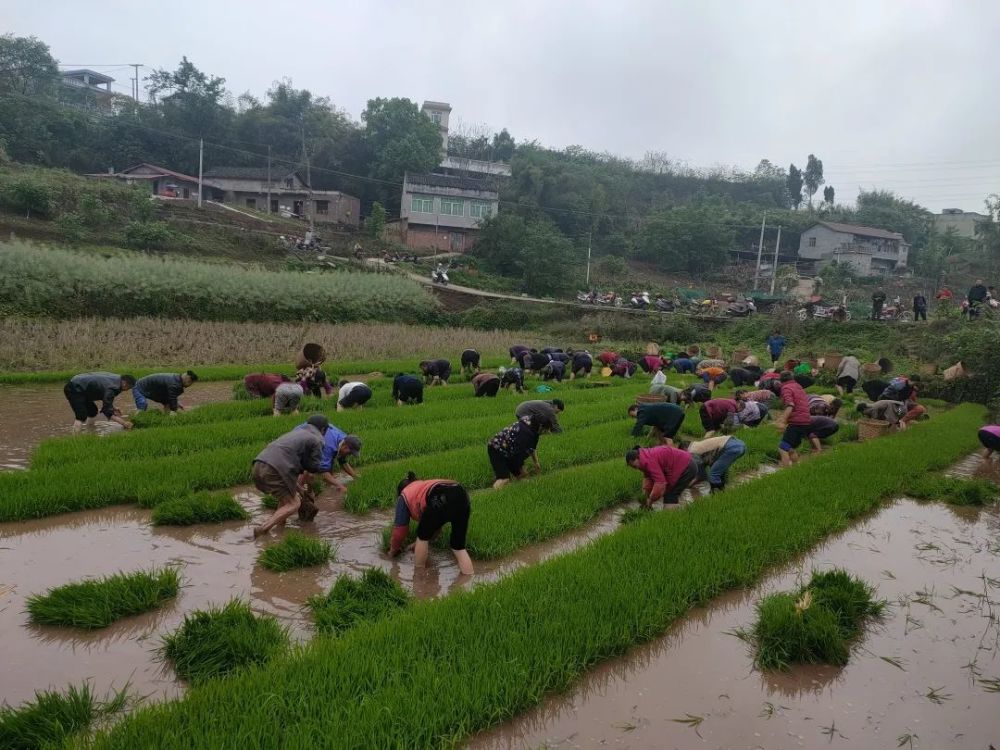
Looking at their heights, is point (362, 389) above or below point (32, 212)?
below

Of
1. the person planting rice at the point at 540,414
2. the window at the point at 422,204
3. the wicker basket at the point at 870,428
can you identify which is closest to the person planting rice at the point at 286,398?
the person planting rice at the point at 540,414

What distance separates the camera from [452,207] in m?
45.3

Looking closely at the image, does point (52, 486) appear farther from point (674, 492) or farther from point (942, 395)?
point (942, 395)

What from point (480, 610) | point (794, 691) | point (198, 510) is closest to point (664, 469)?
point (794, 691)

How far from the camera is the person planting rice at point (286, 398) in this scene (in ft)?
32.4

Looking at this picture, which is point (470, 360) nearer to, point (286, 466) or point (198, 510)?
point (198, 510)

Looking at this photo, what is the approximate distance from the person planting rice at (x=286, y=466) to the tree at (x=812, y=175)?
74.2 m

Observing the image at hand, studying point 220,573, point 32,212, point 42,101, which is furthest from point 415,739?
point 42,101

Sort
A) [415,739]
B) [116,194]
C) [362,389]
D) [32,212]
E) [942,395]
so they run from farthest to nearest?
[116,194]
[32,212]
[942,395]
[362,389]
[415,739]

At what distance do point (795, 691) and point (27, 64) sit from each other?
6580cm

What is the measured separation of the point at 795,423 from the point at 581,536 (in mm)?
4442

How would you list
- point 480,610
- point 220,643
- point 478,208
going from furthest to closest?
point 478,208, point 480,610, point 220,643

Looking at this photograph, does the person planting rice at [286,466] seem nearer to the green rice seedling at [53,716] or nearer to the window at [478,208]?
the green rice seedling at [53,716]

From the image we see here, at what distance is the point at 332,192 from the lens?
46219 millimetres
